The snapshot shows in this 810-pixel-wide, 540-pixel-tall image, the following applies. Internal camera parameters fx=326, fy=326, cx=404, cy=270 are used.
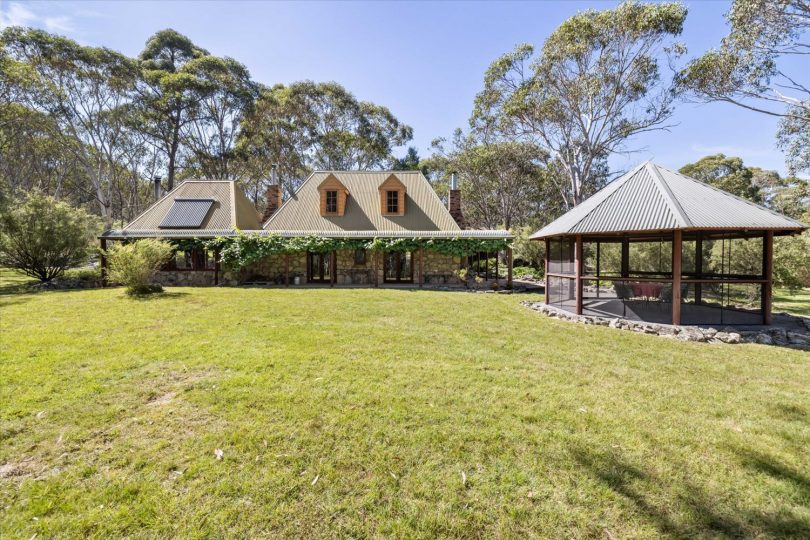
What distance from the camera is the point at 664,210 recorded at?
840cm

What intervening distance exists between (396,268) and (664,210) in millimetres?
11188

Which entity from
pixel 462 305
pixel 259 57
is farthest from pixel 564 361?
Result: pixel 259 57

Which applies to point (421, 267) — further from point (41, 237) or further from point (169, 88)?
point (169, 88)

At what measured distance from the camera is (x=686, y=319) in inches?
344

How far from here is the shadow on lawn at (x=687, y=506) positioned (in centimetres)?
232

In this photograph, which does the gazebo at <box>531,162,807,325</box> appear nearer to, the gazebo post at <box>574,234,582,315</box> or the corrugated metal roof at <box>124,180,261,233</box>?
the gazebo post at <box>574,234,582,315</box>

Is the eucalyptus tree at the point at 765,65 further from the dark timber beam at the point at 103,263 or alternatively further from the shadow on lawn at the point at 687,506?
the dark timber beam at the point at 103,263

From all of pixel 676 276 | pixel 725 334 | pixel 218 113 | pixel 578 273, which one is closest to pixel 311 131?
pixel 218 113

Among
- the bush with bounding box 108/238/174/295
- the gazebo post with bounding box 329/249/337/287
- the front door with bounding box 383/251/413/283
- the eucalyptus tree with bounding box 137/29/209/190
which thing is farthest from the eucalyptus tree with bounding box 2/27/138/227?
the front door with bounding box 383/251/413/283

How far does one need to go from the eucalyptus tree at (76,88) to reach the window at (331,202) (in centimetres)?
1694

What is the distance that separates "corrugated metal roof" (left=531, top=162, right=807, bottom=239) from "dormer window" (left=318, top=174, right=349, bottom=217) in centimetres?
1129

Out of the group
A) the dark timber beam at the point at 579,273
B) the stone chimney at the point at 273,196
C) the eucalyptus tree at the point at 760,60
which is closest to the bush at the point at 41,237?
the stone chimney at the point at 273,196

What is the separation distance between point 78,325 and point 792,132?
26.6 metres

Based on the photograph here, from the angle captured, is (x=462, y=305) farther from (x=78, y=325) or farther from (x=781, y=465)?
(x=78, y=325)
